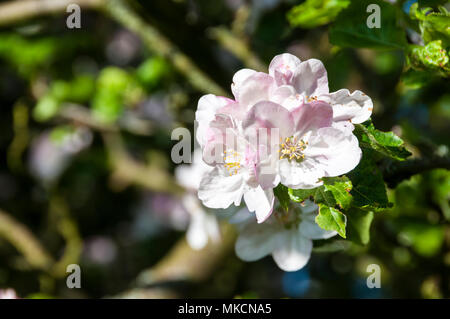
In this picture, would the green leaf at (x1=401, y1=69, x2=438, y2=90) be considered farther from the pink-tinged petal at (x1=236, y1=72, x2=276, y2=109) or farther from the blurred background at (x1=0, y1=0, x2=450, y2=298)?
the pink-tinged petal at (x1=236, y1=72, x2=276, y2=109)

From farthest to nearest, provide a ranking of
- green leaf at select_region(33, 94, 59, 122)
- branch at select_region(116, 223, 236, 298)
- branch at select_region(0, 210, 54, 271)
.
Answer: green leaf at select_region(33, 94, 59, 122) < branch at select_region(0, 210, 54, 271) < branch at select_region(116, 223, 236, 298)

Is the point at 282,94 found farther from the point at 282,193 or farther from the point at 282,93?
the point at 282,193

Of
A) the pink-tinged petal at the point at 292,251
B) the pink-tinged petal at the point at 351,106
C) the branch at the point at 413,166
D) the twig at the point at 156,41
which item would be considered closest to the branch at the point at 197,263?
the twig at the point at 156,41

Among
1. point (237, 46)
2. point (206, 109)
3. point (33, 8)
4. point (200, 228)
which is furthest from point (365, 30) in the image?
point (33, 8)

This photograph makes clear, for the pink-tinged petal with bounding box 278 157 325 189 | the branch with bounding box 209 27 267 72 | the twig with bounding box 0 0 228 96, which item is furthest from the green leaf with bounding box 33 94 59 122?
the pink-tinged petal with bounding box 278 157 325 189

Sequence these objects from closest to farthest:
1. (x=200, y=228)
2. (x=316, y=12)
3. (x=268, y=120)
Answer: (x=268, y=120), (x=316, y=12), (x=200, y=228)
